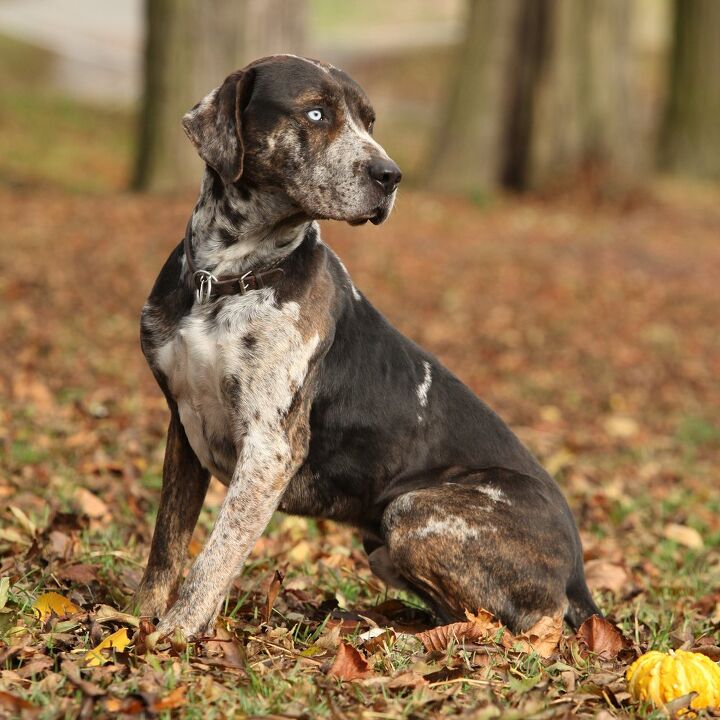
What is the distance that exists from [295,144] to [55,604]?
1.89 meters

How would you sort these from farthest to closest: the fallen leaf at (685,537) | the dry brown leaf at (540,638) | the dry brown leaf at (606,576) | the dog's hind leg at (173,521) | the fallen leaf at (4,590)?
the fallen leaf at (685,537) → the dry brown leaf at (606,576) → the dog's hind leg at (173,521) → the dry brown leaf at (540,638) → the fallen leaf at (4,590)

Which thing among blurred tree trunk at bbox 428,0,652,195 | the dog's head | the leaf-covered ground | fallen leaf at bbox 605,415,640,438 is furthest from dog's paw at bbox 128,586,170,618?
blurred tree trunk at bbox 428,0,652,195

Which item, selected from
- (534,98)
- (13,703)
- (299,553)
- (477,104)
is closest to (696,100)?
(534,98)

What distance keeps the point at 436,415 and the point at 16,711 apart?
6.59 feet

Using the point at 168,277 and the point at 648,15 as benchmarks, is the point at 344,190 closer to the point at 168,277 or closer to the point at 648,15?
the point at 168,277

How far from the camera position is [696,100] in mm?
21125

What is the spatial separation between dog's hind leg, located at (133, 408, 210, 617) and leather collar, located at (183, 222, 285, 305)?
0.53 m

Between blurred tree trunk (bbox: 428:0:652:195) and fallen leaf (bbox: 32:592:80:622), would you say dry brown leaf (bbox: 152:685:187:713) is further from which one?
blurred tree trunk (bbox: 428:0:652:195)

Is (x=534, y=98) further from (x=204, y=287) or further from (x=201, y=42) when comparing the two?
(x=204, y=287)

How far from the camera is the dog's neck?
4246 millimetres

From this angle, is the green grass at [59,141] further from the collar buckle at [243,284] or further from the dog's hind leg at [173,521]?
the collar buckle at [243,284]

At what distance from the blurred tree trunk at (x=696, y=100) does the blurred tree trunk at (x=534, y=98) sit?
3416 millimetres

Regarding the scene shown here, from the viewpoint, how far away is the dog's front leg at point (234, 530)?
3.99 meters

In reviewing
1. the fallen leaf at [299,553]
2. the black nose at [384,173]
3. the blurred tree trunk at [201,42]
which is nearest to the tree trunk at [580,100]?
the blurred tree trunk at [201,42]
